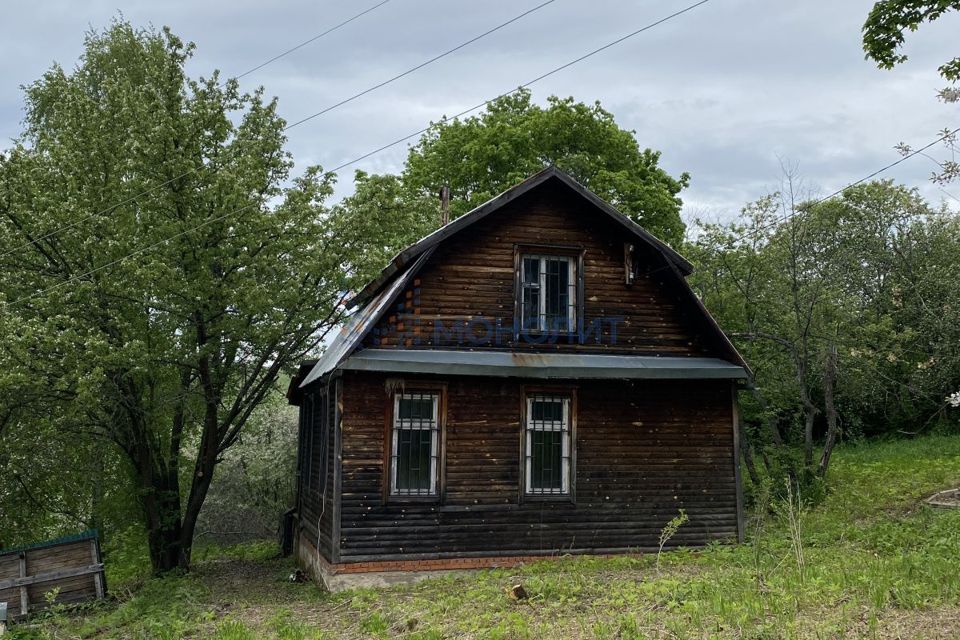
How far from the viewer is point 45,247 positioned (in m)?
15.6

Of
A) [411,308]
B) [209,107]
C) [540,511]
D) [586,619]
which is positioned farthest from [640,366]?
[209,107]

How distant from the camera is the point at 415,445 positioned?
1284 cm

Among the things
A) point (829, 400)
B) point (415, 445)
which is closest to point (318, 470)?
point (415, 445)

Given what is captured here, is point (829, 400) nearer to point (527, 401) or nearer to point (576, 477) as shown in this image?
point (576, 477)

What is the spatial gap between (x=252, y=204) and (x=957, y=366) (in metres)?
22.9

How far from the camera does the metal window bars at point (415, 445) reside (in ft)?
41.7

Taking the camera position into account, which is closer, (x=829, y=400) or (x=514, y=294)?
(x=514, y=294)

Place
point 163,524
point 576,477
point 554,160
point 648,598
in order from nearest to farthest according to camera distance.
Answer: point 648,598
point 576,477
point 163,524
point 554,160

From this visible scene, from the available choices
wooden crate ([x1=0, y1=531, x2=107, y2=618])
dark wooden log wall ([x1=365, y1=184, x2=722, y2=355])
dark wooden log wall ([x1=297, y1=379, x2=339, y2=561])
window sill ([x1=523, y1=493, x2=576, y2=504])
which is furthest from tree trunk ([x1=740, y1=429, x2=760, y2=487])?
wooden crate ([x1=0, y1=531, x2=107, y2=618])

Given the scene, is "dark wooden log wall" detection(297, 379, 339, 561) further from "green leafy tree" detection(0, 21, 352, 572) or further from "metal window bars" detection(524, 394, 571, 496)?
"metal window bars" detection(524, 394, 571, 496)

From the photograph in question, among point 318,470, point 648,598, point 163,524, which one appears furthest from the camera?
point 163,524

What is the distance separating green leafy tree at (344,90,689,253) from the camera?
2781cm

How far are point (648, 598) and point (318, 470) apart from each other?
783cm

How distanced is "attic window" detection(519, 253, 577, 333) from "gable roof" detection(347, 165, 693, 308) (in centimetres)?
107
